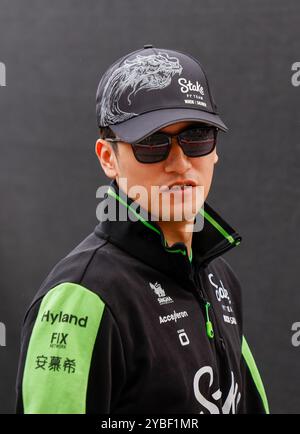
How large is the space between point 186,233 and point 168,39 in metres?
1.61

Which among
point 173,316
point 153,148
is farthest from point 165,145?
point 173,316

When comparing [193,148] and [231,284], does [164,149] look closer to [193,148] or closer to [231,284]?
[193,148]

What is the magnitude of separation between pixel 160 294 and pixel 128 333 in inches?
4.7

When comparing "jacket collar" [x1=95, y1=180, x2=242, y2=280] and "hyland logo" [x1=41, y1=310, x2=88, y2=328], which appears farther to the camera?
"jacket collar" [x1=95, y1=180, x2=242, y2=280]

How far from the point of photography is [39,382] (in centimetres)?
97

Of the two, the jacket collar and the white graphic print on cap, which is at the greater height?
the white graphic print on cap

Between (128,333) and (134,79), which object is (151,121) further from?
(128,333)

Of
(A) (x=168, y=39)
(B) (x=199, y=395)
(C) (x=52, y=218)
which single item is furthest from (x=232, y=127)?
(B) (x=199, y=395)

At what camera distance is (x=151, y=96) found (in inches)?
43.2

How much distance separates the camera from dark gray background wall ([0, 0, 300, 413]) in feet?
8.68

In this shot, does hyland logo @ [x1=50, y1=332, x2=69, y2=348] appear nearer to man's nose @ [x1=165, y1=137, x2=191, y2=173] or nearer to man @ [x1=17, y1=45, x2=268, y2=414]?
man @ [x1=17, y1=45, x2=268, y2=414]

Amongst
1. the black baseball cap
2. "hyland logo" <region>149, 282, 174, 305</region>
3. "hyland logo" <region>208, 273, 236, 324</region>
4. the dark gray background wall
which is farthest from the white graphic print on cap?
the dark gray background wall

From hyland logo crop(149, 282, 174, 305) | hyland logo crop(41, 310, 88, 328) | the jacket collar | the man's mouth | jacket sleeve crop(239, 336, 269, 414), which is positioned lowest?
jacket sleeve crop(239, 336, 269, 414)

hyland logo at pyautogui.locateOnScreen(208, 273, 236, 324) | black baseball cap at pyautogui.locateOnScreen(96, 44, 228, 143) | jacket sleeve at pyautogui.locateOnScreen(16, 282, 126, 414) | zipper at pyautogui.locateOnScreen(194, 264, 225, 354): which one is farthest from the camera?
hyland logo at pyautogui.locateOnScreen(208, 273, 236, 324)
